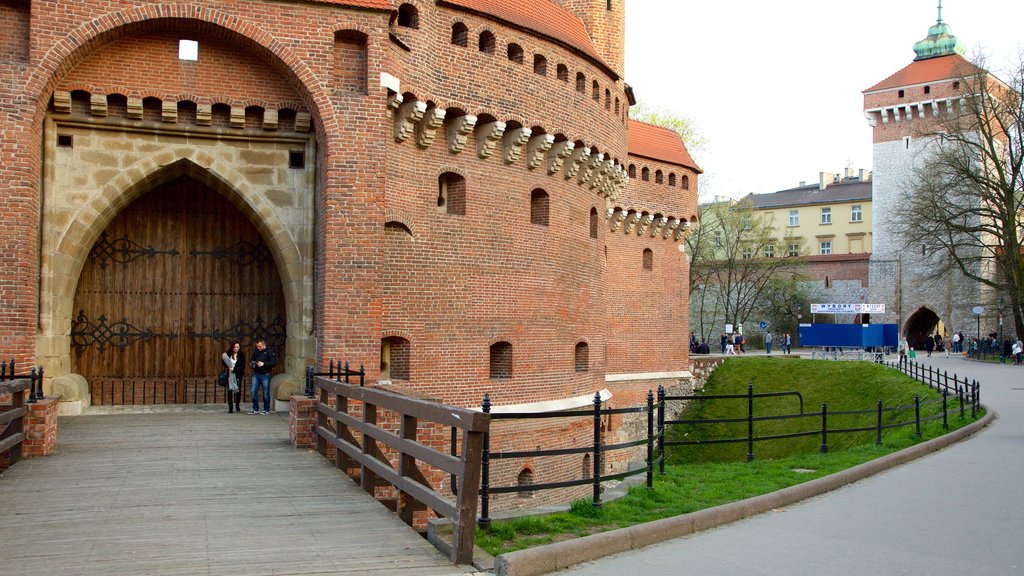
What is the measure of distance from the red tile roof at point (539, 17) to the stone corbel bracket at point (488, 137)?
2090mm

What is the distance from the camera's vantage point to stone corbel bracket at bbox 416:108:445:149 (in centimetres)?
1802

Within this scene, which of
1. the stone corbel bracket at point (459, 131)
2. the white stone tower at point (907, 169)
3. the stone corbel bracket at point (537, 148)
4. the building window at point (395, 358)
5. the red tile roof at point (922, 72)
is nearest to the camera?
the building window at point (395, 358)

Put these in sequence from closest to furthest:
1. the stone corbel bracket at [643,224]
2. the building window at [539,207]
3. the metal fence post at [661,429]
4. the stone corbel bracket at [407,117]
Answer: the metal fence post at [661,429], the stone corbel bracket at [407,117], the building window at [539,207], the stone corbel bracket at [643,224]

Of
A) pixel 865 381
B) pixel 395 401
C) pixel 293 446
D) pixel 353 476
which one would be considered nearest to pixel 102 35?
pixel 293 446

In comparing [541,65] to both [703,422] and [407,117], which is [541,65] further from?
[703,422]

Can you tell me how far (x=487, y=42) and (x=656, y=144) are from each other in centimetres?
1584

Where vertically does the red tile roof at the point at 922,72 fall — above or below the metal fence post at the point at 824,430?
above

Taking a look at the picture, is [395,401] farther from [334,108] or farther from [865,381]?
[865,381]

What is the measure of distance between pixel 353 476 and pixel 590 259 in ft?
44.3

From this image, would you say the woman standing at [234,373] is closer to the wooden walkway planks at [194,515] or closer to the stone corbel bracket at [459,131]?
the wooden walkway planks at [194,515]

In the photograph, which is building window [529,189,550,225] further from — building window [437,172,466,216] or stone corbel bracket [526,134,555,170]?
building window [437,172,466,216]

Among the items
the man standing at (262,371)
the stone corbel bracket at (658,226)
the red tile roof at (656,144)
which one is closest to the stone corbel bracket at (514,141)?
the man standing at (262,371)

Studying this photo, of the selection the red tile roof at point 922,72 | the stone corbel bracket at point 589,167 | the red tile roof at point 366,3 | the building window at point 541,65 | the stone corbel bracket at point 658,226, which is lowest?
the stone corbel bracket at point 658,226

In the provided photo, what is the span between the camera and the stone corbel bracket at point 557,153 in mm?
21188
